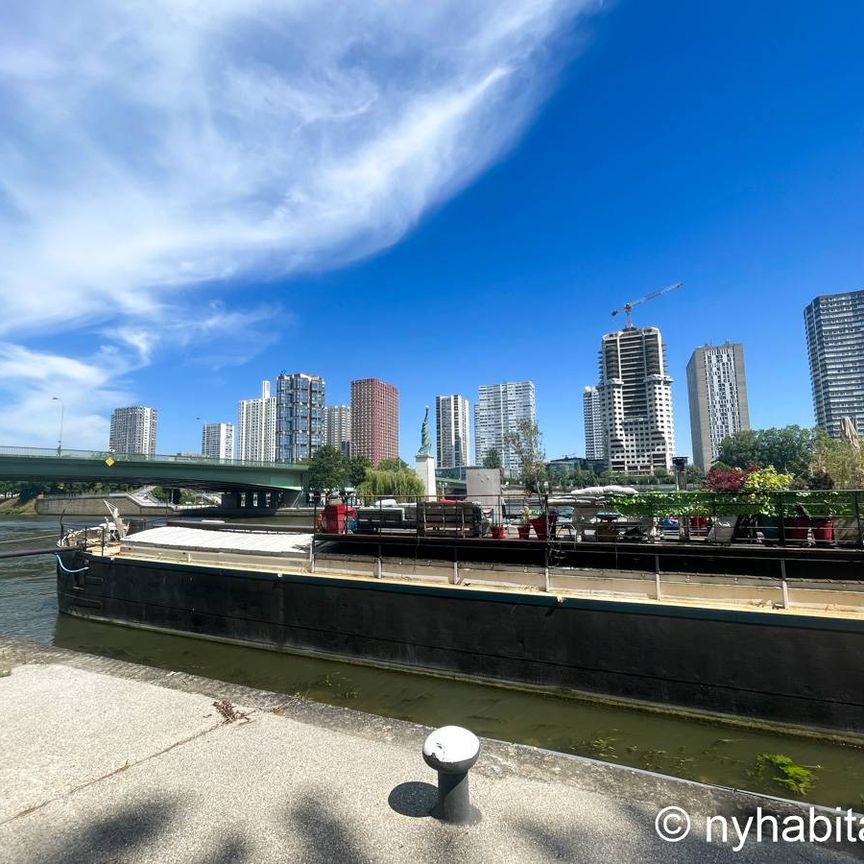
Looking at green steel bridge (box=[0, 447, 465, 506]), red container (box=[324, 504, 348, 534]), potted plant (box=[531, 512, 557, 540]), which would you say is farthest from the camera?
green steel bridge (box=[0, 447, 465, 506])

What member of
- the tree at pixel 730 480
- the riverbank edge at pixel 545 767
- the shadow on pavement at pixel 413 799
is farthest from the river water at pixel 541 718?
the tree at pixel 730 480

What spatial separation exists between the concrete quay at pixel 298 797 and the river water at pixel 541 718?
2.98 meters

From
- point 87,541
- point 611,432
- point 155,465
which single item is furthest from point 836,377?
point 87,541

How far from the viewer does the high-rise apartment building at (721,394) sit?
19075cm

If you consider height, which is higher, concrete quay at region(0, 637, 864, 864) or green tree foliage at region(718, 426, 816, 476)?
green tree foliage at region(718, 426, 816, 476)

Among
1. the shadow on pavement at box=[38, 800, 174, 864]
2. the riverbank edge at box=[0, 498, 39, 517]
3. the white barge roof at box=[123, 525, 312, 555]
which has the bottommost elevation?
the riverbank edge at box=[0, 498, 39, 517]

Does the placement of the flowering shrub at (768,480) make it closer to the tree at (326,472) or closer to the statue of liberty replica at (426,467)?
the statue of liberty replica at (426,467)

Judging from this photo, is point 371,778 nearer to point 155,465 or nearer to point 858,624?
point 858,624

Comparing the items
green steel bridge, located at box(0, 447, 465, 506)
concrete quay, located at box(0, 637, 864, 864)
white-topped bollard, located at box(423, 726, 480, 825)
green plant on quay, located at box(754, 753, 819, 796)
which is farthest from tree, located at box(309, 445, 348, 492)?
white-topped bollard, located at box(423, 726, 480, 825)

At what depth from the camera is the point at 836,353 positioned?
174 meters

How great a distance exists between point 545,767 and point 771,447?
11669cm

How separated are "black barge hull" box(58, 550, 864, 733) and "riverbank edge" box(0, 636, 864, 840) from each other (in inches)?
120

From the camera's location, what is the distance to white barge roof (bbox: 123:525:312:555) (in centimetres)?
1358

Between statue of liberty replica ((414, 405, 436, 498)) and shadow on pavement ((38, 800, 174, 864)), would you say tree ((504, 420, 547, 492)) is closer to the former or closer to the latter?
statue of liberty replica ((414, 405, 436, 498))
